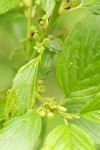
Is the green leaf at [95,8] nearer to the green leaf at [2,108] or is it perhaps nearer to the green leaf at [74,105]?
the green leaf at [74,105]

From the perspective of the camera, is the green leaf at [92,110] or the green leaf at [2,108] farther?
the green leaf at [2,108]

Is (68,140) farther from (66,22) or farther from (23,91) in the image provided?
(66,22)

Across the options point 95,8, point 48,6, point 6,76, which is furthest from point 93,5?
point 6,76

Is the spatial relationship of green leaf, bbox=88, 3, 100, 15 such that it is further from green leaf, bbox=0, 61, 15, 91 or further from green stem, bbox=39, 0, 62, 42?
green leaf, bbox=0, 61, 15, 91

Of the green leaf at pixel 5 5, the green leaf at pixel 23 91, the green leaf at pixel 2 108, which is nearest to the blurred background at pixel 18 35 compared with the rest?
the green leaf at pixel 2 108

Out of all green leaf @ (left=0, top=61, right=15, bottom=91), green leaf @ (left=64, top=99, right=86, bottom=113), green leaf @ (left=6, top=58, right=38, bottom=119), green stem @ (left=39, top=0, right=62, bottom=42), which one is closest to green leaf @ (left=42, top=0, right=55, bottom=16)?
green stem @ (left=39, top=0, right=62, bottom=42)

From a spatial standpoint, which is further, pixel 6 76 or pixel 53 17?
pixel 6 76

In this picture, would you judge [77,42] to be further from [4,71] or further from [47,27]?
[4,71]

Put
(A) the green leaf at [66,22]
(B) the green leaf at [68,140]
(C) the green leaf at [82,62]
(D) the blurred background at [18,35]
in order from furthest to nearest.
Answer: (A) the green leaf at [66,22]
(D) the blurred background at [18,35]
(C) the green leaf at [82,62]
(B) the green leaf at [68,140]
